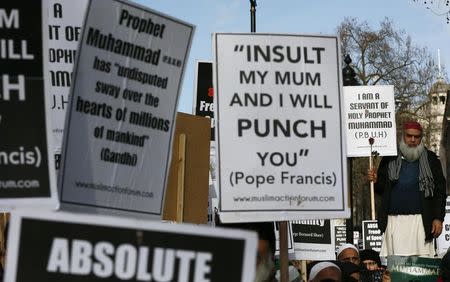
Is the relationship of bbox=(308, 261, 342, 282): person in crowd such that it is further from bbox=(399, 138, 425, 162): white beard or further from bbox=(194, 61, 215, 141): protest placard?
bbox=(194, 61, 215, 141): protest placard

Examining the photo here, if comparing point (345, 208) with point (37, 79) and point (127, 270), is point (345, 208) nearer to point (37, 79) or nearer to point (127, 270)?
point (37, 79)

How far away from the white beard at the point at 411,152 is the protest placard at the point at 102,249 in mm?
6924

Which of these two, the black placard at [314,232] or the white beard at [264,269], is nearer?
the white beard at [264,269]

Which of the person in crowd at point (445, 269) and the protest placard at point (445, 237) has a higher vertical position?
the protest placard at point (445, 237)

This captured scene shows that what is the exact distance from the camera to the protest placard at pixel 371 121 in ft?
62.0

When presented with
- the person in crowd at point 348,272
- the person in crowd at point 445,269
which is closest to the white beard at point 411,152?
the person in crowd at point 348,272

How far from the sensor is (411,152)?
10.4 metres

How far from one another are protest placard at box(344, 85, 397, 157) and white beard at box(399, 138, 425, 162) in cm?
827

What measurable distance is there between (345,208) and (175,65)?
1.55 meters

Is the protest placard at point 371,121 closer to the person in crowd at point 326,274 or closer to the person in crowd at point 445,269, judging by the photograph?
the person in crowd at point 445,269

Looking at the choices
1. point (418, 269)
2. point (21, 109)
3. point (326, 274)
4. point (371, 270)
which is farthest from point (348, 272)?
point (21, 109)

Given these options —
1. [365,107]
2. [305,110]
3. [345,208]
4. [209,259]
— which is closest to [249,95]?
[305,110]

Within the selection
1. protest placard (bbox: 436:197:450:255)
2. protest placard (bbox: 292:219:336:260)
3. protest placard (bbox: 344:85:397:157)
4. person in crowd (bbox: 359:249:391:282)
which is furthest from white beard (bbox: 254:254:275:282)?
protest placard (bbox: 344:85:397:157)

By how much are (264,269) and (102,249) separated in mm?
2551
